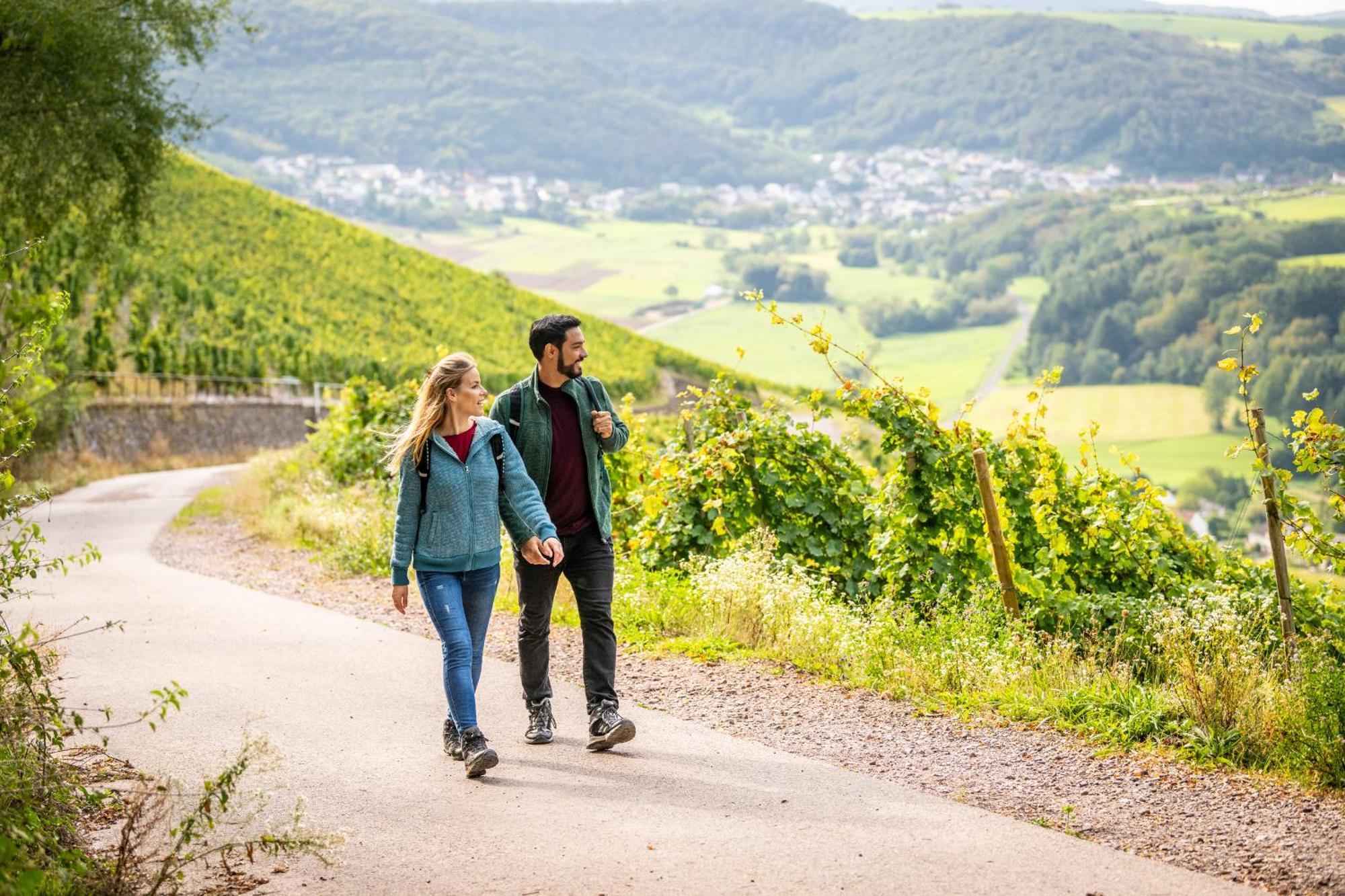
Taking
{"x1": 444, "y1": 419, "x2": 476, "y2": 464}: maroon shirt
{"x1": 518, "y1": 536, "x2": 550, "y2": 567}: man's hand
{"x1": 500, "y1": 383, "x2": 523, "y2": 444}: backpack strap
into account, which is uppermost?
{"x1": 500, "y1": 383, "x2": 523, "y2": 444}: backpack strap

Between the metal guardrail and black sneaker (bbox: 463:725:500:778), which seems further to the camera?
the metal guardrail

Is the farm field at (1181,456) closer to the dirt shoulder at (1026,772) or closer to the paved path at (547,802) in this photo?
the dirt shoulder at (1026,772)

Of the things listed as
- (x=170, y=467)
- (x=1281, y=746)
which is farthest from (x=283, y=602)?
(x=170, y=467)

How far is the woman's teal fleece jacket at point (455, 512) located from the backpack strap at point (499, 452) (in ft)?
0.14

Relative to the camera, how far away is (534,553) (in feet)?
21.7

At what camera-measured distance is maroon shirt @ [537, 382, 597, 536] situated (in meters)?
6.98

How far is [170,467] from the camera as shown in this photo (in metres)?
32.1

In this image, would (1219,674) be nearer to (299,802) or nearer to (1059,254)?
(299,802)

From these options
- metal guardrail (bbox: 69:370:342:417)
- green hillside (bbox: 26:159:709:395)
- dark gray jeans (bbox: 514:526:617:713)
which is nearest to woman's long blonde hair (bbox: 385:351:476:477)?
dark gray jeans (bbox: 514:526:617:713)

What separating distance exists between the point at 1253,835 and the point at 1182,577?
4.52 m

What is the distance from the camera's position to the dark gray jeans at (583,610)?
7.02 metres

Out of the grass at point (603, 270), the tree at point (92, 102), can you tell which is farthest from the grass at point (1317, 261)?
the tree at point (92, 102)

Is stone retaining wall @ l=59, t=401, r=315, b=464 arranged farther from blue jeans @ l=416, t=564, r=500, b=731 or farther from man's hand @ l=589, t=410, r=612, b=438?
man's hand @ l=589, t=410, r=612, b=438

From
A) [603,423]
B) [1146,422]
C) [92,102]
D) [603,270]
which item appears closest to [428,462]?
[603,423]
